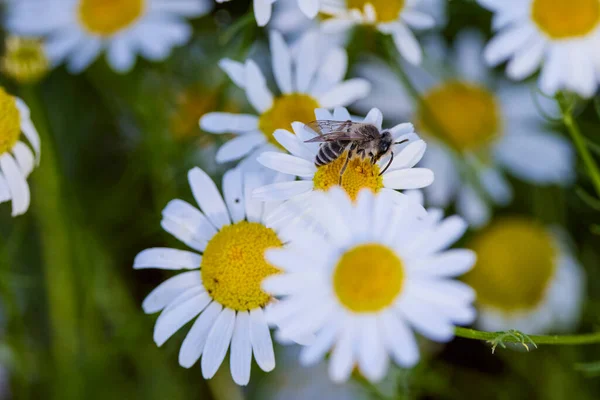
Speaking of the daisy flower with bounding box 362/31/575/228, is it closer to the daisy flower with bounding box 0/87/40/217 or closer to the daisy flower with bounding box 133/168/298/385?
the daisy flower with bounding box 133/168/298/385

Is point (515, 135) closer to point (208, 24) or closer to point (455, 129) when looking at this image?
point (455, 129)

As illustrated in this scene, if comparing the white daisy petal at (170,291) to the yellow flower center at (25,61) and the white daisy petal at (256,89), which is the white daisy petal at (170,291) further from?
the yellow flower center at (25,61)

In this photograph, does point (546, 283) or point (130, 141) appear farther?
point (130, 141)

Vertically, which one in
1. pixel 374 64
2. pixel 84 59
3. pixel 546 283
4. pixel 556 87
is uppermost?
pixel 556 87

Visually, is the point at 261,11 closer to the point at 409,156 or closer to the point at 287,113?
the point at 287,113

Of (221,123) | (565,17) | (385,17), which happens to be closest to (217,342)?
(221,123)

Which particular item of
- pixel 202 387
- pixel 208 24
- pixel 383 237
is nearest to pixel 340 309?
pixel 383 237

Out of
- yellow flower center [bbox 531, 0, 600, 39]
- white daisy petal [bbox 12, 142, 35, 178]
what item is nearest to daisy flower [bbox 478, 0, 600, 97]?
yellow flower center [bbox 531, 0, 600, 39]
